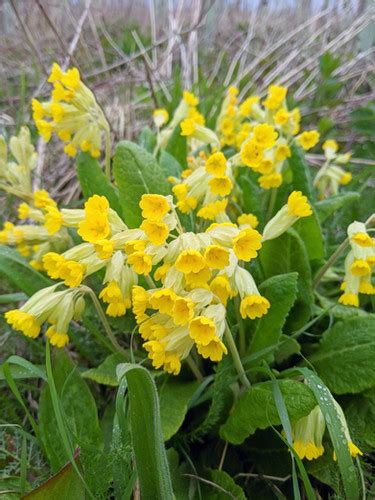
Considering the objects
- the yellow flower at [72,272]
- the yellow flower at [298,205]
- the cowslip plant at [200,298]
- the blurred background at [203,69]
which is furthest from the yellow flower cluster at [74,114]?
the yellow flower at [298,205]

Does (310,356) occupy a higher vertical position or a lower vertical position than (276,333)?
lower

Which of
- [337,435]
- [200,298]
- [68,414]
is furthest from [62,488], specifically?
[337,435]

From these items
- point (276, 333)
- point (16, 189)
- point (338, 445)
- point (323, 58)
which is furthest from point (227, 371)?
point (323, 58)

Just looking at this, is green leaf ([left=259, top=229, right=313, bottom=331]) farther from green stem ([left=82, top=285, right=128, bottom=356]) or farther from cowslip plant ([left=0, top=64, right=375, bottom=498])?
green stem ([left=82, top=285, right=128, bottom=356])

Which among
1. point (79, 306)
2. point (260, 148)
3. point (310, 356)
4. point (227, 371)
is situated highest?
point (260, 148)

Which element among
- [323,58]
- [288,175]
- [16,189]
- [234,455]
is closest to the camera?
[234,455]

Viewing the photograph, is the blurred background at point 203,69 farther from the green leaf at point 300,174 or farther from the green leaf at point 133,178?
the green leaf at point 133,178

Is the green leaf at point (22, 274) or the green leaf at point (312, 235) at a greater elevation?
the green leaf at point (22, 274)

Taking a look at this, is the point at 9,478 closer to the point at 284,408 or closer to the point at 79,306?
the point at 79,306
